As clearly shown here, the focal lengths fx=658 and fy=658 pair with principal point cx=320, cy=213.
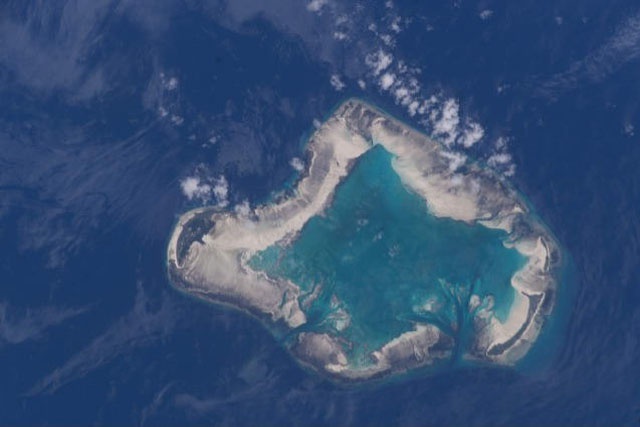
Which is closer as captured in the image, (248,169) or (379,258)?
(248,169)

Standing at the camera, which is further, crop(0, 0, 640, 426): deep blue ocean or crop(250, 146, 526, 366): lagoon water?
crop(250, 146, 526, 366): lagoon water

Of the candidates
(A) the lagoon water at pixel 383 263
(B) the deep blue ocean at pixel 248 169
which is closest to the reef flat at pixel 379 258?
(A) the lagoon water at pixel 383 263

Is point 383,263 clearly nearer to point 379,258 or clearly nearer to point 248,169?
point 379,258

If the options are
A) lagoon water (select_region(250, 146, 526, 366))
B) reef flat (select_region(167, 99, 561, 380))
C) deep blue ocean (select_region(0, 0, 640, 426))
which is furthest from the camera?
lagoon water (select_region(250, 146, 526, 366))

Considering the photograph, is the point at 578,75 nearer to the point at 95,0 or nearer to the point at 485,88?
the point at 485,88

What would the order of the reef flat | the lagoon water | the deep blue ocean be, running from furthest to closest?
1. the lagoon water
2. the reef flat
3. the deep blue ocean

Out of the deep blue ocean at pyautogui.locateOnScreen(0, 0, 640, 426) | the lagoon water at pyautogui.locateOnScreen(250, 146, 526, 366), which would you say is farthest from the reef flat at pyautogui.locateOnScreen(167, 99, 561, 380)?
the deep blue ocean at pyautogui.locateOnScreen(0, 0, 640, 426)

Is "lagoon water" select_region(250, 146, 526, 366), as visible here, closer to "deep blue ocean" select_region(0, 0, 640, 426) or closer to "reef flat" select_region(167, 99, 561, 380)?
"reef flat" select_region(167, 99, 561, 380)

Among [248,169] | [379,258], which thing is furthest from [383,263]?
[248,169]
